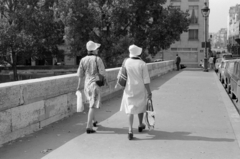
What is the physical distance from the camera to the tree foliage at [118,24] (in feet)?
99.7

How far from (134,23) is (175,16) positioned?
4113 mm

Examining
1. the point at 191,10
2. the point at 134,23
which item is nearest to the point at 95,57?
the point at 134,23

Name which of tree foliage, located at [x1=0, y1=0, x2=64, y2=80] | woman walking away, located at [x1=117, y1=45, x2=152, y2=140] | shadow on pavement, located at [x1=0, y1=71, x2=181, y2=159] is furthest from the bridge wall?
tree foliage, located at [x1=0, y1=0, x2=64, y2=80]

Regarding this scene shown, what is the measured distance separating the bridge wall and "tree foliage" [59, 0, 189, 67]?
22020 millimetres

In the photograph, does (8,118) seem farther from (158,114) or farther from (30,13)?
(30,13)

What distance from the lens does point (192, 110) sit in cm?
925

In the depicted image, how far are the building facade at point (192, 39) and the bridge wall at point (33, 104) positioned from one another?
54.3m

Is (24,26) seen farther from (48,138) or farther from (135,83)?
(135,83)

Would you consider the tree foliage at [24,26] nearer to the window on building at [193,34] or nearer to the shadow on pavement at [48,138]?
the shadow on pavement at [48,138]

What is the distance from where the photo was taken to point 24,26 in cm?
3738

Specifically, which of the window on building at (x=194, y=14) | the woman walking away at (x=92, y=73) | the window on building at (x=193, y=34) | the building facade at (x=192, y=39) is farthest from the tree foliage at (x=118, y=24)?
the window on building at (x=193, y=34)

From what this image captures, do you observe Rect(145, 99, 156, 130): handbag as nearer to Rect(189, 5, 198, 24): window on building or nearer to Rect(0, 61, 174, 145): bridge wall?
Rect(0, 61, 174, 145): bridge wall

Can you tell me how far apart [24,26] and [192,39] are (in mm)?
33770

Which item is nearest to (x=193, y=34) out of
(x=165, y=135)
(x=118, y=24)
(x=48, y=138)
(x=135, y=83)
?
(x=118, y=24)
